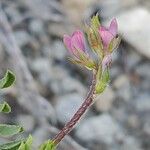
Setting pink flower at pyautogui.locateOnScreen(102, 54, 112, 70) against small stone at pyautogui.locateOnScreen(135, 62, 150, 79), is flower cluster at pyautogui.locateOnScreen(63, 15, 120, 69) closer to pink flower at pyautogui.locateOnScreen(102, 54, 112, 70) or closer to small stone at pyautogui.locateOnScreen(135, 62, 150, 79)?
pink flower at pyautogui.locateOnScreen(102, 54, 112, 70)

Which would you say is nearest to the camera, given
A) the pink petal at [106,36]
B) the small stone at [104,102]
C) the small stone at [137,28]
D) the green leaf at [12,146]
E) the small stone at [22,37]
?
the pink petal at [106,36]

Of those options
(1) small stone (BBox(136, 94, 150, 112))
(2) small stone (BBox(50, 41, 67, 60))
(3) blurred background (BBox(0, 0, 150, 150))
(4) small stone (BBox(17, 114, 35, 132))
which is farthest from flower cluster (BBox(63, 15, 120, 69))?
(2) small stone (BBox(50, 41, 67, 60))

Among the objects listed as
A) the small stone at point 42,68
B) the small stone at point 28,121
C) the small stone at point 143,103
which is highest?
the small stone at point 143,103

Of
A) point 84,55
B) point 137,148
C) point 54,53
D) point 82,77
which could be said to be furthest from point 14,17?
point 84,55

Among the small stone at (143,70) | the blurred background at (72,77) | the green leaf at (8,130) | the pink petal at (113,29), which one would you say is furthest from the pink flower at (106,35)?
the small stone at (143,70)

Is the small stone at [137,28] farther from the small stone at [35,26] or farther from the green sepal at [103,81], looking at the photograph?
the green sepal at [103,81]

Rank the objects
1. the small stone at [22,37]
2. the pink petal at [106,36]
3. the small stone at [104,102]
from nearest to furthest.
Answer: the pink petal at [106,36]
the small stone at [104,102]
the small stone at [22,37]

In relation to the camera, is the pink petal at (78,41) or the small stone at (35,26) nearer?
the pink petal at (78,41)
